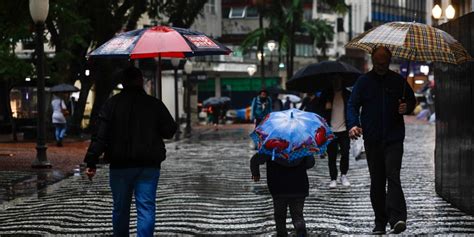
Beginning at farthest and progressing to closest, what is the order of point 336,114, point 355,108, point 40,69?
point 40,69, point 336,114, point 355,108

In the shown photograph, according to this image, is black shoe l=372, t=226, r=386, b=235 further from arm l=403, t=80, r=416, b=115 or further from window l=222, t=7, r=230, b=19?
window l=222, t=7, r=230, b=19

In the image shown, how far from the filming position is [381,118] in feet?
29.7

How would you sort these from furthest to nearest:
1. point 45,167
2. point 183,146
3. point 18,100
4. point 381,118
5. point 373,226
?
point 18,100
point 183,146
point 45,167
point 373,226
point 381,118

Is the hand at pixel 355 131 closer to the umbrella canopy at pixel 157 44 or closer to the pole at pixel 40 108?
the umbrella canopy at pixel 157 44

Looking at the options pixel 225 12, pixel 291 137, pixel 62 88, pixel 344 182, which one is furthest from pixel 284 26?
pixel 291 137

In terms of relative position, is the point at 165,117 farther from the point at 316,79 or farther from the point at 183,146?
the point at 183,146

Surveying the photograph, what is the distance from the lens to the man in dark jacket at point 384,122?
9.05 metres

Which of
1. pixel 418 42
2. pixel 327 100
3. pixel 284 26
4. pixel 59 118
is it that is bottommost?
pixel 59 118

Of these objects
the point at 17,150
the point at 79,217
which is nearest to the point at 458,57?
the point at 79,217

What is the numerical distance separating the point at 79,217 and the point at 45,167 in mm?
8243

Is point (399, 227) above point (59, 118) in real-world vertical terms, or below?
above

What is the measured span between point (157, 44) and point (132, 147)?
1.97 m

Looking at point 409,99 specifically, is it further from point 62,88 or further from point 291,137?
point 62,88

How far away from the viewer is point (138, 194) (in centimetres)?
789
